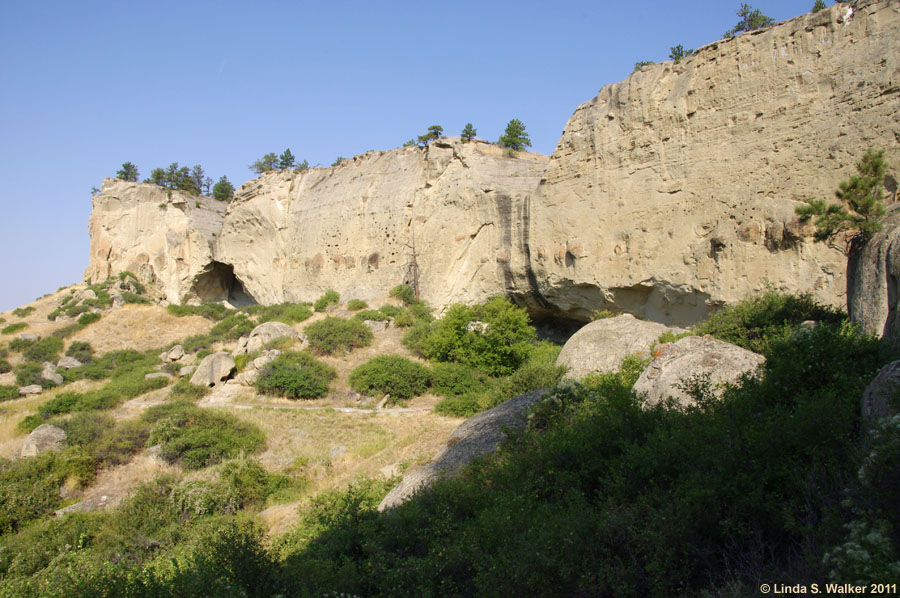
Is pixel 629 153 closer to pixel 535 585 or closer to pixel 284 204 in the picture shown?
pixel 535 585

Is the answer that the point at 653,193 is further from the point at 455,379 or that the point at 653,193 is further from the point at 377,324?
the point at 377,324

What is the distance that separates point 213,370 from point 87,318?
1515 cm

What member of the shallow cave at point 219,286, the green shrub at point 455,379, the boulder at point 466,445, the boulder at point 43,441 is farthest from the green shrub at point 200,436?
the shallow cave at point 219,286

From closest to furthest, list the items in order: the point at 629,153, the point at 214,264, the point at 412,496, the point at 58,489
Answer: the point at 412,496 → the point at 58,489 → the point at 629,153 → the point at 214,264

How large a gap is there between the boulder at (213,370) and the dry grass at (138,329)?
934cm

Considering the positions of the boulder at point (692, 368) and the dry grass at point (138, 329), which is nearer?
the boulder at point (692, 368)

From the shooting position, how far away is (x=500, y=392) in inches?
526

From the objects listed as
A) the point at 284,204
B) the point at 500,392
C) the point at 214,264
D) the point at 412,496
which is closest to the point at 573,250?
the point at 500,392

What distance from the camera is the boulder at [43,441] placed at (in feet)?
45.8

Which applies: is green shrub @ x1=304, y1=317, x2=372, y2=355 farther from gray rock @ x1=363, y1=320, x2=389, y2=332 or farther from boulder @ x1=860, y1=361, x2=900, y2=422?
boulder @ x1=860, y1=361, x2=900, y2=422

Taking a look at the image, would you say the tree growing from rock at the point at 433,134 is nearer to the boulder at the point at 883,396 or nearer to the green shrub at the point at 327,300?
the green shrub at the point at 327,300

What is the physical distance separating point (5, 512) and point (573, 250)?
1656cm

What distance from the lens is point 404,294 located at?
2598 cm

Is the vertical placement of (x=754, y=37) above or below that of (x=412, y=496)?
above
